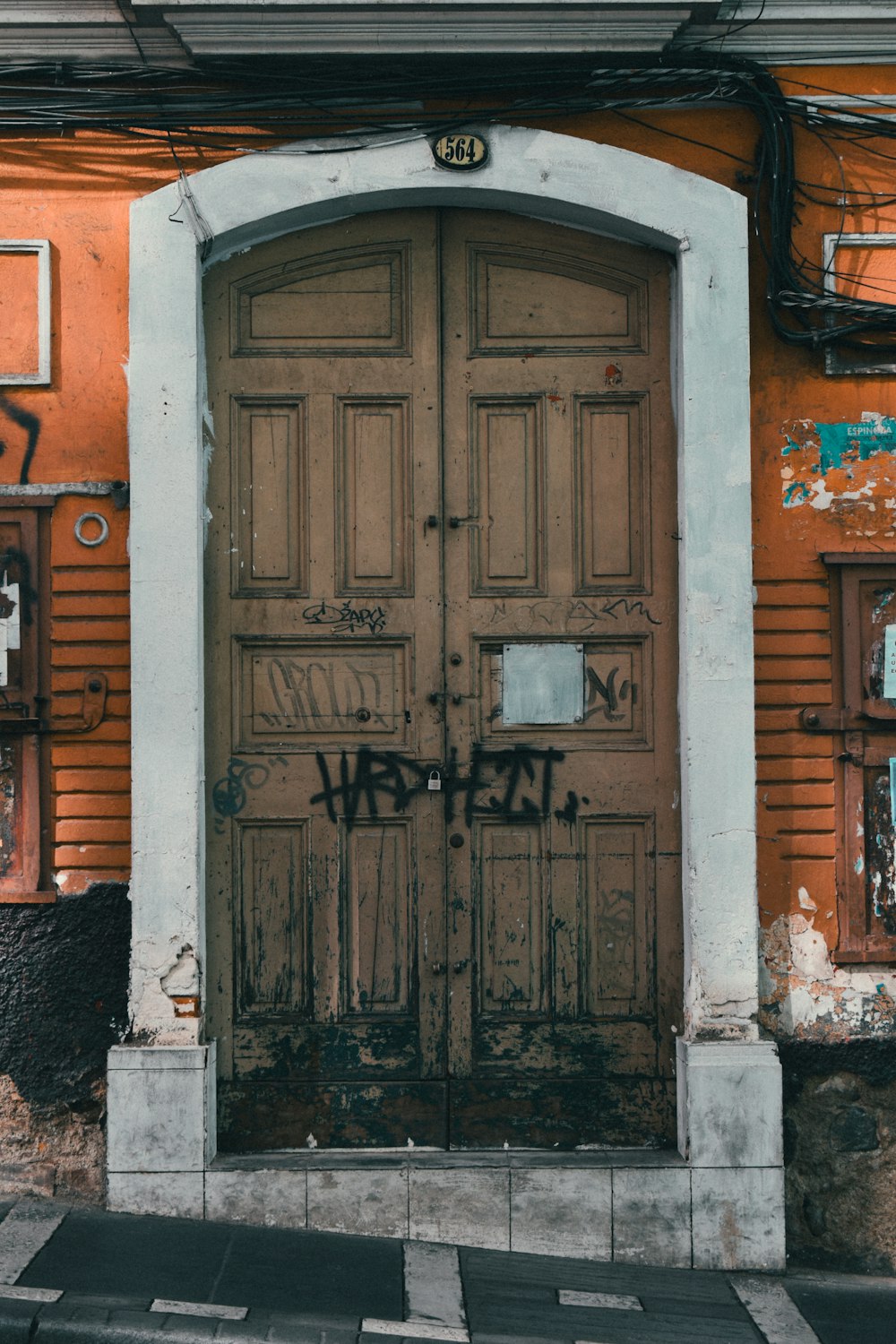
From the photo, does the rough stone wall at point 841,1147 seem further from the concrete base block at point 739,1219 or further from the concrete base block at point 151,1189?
the concrete base block at point 151,1189

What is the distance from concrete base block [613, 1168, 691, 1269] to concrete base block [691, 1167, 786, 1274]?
4 cm

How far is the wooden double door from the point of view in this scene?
15.8ft

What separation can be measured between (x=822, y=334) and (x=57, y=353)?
2928 millimetres

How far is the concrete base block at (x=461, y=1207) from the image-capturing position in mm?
4566

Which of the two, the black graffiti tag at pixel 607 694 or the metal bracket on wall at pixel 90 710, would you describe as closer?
the metal bracket on wall at pixel 90 710

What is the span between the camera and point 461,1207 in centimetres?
459

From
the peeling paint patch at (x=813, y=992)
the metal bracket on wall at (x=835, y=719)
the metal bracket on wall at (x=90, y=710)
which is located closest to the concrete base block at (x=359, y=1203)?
→ the peeling paint patch at (x=813, y=992)

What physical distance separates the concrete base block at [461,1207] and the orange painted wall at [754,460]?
48.6 inches

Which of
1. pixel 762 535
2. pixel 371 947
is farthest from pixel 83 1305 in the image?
pixel 762 535

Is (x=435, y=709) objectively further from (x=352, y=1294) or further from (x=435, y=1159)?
(x=352, y=1294)

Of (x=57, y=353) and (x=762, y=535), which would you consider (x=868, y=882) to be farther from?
(x=57, y=353)

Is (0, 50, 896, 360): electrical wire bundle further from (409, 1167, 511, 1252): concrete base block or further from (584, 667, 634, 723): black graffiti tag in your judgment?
(409, 1167, 511, 1252): concrete base block

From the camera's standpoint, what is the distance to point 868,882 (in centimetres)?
478

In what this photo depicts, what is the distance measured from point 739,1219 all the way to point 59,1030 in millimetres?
2641
